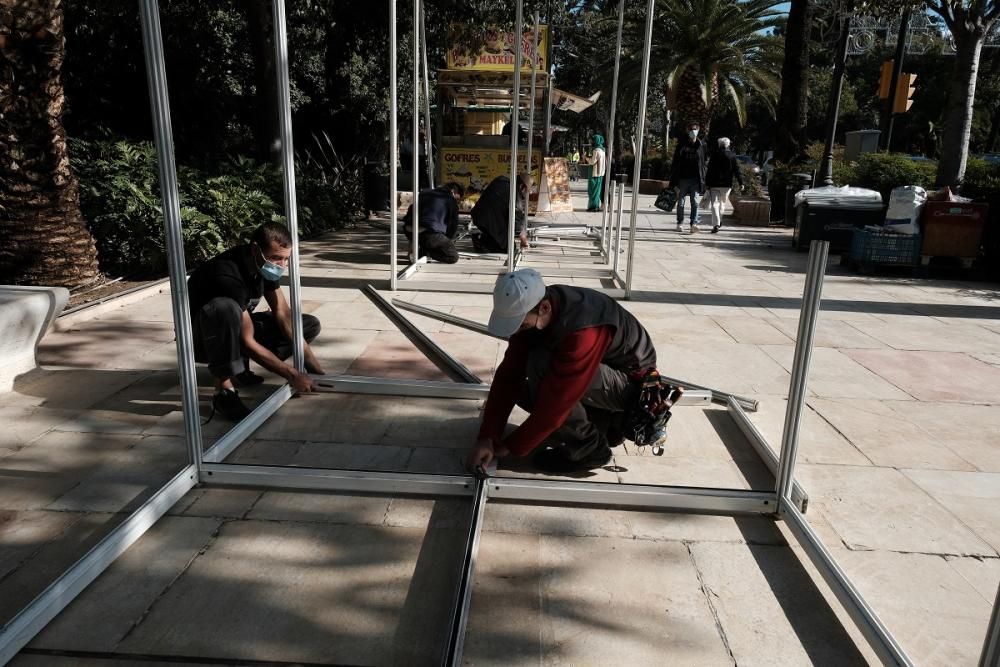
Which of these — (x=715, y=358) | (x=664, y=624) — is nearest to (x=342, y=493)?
(x=664, y=624)

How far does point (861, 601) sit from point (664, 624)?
64 cm

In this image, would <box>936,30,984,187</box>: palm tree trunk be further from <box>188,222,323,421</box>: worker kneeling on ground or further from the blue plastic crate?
<box>188,222,323,421</box>: worker kneeling on ground

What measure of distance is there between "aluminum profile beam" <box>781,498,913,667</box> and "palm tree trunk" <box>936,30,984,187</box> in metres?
10.3

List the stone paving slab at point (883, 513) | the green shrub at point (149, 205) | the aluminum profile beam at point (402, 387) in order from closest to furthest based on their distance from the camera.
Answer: the stone paving slab at point (883, 513), the aluminum profile beam at point (402, 387), the green shrub at point (149, 205)

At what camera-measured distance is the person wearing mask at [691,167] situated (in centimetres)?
1279

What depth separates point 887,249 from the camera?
9.41 meters

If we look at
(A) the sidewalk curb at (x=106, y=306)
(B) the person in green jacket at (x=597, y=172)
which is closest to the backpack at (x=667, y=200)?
(B) the person in green jacket at (x=597, y=172)

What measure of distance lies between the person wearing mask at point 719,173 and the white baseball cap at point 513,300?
1094 cm

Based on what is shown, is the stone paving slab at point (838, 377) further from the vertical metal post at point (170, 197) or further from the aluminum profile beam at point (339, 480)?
the vertical metal post at point (170, 197)

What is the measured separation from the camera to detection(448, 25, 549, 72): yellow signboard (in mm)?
13570

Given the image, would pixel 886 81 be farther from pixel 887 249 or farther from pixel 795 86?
pixel 887 249

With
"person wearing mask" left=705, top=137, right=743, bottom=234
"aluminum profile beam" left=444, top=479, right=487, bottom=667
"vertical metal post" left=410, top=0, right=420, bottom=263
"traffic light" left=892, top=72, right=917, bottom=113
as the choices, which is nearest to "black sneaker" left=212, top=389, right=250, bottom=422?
"aluminum profile beam" left=444, top=479, right=487, bottom=667

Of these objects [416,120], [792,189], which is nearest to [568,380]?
[416,120]

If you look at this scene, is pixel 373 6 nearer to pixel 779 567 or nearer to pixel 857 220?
pixel 857 220
